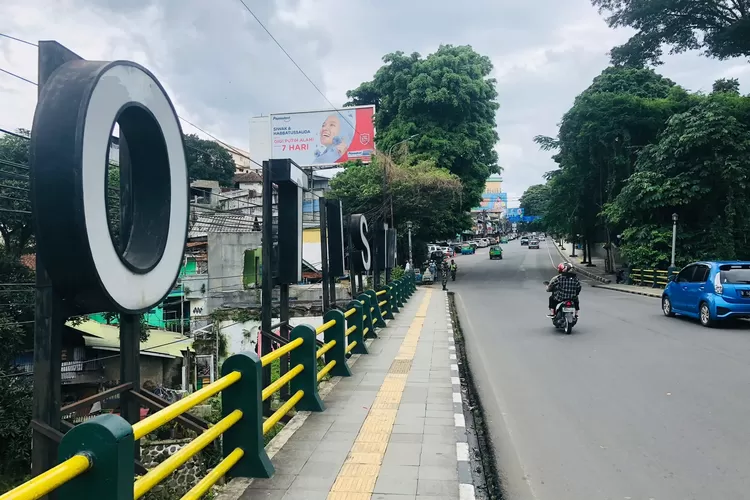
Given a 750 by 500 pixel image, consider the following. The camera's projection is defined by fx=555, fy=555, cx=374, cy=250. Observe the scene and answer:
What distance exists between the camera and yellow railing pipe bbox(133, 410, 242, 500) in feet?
8.63

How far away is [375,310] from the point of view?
42.4 feet

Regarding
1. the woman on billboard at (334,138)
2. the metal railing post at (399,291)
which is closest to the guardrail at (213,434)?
the metal railing post at (399,291)

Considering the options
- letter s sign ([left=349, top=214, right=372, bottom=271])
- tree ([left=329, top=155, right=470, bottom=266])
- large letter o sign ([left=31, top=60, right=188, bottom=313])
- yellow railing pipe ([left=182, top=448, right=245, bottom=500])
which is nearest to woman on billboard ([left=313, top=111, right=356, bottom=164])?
tree ([left=329, top=155, right=470, bottom=266])

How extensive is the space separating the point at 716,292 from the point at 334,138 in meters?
27.0

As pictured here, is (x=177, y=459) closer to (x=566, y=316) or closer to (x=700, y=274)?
(x=566, y=316)

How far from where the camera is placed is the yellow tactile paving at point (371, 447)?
3924 millimetres

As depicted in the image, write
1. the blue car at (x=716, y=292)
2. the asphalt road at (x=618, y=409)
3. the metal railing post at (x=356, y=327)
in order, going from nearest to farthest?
the asphalt road at (x=618, y=409)
the metal railing post at (x=356, y=327)
the blue car at (x=716, y=292)

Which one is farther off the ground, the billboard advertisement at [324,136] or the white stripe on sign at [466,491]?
the billboard advertisement at [324,136]

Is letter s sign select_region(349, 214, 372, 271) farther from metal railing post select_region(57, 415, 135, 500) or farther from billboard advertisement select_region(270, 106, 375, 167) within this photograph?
billboard advertisement select_region(270, 106, 375, 167)

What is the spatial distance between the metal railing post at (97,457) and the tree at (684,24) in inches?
1175

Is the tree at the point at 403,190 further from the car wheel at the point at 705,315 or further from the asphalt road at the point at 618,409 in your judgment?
the car wheel at the point at 705,315

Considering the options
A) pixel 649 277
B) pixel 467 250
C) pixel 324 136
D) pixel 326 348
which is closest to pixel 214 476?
pixel 326 348

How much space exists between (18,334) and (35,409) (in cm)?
823

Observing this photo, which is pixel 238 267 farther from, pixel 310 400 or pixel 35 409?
pixel 35 409
